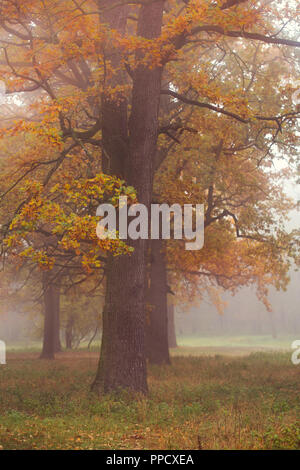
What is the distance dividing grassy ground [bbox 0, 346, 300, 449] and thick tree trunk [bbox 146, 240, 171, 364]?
3007 millimetres

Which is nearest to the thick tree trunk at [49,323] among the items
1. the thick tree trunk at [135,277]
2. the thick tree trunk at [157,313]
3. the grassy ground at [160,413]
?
the thick tree trunk at [157,313]

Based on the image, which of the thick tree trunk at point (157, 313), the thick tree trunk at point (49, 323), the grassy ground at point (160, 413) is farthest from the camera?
the thick tree trunk at point (49, 323)

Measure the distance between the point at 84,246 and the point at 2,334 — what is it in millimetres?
Result: 56769

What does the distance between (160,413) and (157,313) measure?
10.4 m

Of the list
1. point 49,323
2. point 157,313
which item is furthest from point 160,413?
point 49,323

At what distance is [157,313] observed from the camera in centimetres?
1958

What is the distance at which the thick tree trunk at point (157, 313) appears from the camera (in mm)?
19203

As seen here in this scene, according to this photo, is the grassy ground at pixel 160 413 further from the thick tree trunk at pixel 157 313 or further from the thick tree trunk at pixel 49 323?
the thick tree trunk at pixel 49 323

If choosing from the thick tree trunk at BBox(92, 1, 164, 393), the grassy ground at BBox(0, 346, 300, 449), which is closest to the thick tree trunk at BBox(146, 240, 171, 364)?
the grassy ground at BBox(0, 346, 300, 449)

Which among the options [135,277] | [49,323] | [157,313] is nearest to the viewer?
[135,277]

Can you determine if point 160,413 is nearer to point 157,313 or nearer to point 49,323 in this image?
point 157,313

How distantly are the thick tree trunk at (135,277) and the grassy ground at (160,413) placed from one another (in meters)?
0.71
